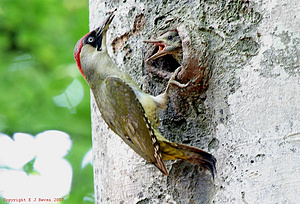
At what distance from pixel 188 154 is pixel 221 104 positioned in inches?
12.2

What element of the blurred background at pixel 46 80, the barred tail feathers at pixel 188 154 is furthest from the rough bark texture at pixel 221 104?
the blurred background at pixel 46 80

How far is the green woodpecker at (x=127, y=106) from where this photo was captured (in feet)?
6.99

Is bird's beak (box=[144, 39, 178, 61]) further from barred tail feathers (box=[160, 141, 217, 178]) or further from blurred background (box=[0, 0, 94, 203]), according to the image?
blurred background (box=[0, 0, 94, 203])

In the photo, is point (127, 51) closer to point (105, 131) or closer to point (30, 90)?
point (105, 131)

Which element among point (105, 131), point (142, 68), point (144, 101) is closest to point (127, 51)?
point (142, 68)

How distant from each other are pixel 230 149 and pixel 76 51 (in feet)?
5.32

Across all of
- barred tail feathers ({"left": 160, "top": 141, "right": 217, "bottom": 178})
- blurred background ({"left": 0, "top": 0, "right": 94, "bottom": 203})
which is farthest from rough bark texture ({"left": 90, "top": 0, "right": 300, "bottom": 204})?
blurred background ({"left": 0, "top": 0, "right": 94, "bottom": 203})

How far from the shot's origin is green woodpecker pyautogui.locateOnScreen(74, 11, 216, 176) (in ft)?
6.99

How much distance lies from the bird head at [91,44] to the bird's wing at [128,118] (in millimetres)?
280

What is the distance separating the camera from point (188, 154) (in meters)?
2.07

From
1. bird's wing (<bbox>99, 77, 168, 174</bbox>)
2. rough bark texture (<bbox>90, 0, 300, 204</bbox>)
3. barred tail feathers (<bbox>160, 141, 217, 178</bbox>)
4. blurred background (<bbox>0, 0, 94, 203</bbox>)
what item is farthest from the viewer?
blurred background (<bbox>0, 0, 94, 203</bbox>)

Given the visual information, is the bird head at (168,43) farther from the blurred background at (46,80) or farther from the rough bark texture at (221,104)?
the blurred background at (46,80)

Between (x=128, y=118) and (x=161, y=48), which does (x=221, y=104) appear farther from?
(x=128, y=118)

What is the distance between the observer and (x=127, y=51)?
252cm
